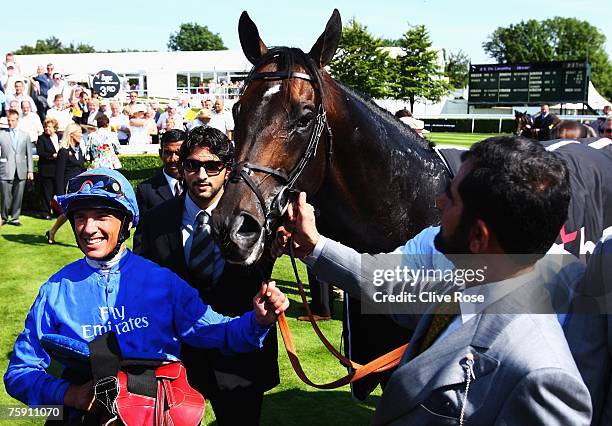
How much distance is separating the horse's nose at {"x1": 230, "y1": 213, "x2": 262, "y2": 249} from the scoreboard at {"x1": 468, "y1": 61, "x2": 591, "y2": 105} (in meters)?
28.2

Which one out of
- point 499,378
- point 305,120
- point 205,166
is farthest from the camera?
point 205,166

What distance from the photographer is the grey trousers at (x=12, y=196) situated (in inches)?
404

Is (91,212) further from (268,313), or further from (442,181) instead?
(442,181)

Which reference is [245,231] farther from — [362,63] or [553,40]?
[553,40]

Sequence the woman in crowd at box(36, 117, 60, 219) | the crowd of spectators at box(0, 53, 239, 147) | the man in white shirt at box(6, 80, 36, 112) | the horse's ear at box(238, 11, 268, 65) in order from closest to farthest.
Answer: the horse's ear at box(238, 11, 268, 65), the woman in crowd at box(36, 117, 60, 219), the crowd of spectators at box(0, 53, 239, 147), the man in white shirt at box(6, 80, 36, 112)

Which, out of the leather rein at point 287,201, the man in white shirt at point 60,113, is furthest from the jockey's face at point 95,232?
the man in white shirt at point 60,113

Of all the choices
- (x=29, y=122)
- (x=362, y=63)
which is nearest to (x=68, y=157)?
(x=29, y=122)

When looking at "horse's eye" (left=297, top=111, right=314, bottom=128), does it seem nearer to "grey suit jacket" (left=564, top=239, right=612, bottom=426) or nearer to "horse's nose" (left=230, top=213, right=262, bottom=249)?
"horse's nose" (left=230, top=213, right=262, bottom=249)

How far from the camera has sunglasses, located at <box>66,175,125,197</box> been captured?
2.02 m

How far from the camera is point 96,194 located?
200cm

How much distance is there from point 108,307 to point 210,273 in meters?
0.65

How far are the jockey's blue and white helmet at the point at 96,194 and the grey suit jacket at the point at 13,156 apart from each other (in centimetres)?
931

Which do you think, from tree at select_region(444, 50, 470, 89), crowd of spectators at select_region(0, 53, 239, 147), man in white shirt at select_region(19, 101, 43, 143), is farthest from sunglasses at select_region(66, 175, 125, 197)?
tree at select_region(444, 50, 470, 89)

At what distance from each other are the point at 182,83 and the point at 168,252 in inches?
1849
